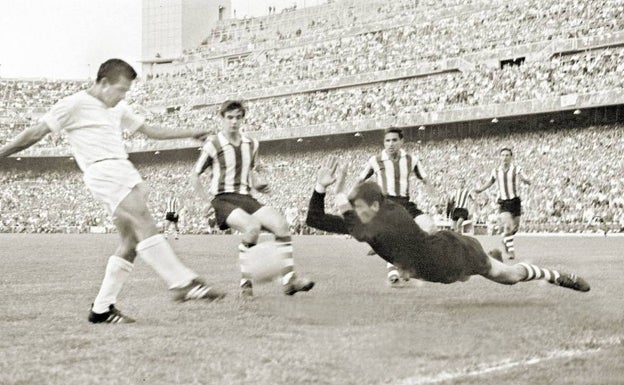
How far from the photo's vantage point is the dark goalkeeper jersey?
21.1ft

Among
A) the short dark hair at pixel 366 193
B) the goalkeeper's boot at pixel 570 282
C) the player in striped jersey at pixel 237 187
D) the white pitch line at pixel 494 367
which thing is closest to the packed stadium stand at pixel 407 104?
the player in striped jersey at pixel 237 187

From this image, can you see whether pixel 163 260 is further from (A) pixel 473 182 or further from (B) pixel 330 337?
(A) pixel 473 182

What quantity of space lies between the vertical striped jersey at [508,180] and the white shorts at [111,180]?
11.2 meters

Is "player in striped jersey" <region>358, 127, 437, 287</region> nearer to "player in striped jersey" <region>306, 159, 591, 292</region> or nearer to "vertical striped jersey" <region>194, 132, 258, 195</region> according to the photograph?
"vertical striped jersey" <region>194, 132, 258, 195</region>

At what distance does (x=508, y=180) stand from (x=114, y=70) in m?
11.3

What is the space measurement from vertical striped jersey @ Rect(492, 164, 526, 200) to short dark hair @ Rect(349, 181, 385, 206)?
10134mm

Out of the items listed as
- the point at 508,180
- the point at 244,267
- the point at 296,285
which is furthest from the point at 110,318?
the point at 508,180

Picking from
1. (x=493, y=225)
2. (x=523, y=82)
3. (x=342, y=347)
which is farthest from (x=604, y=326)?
(x=523, y=82)

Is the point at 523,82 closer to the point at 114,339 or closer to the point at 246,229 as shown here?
the point at 246,229

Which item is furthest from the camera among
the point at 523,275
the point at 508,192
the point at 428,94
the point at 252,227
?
the point at 428,94

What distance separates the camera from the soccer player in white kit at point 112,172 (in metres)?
5.82

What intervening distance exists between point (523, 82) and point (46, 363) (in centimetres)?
3695

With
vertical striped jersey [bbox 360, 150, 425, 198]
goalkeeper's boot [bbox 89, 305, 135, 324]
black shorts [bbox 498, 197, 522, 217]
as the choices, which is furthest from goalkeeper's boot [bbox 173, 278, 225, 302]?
black shorts [bbox 498, 197, 522, 217]

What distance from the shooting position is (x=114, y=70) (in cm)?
611
